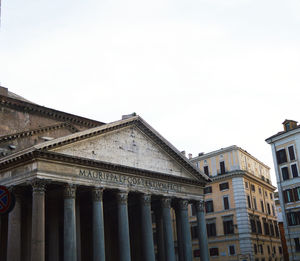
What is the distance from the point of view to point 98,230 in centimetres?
2078

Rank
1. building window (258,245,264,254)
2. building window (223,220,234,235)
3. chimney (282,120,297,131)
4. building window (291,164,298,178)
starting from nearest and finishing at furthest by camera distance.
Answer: building window (291,164,298,178) → chimney (282,120,297,131) → building window (223,220,234,235) → building window (258,245,264,254)

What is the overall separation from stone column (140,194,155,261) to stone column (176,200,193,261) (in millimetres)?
2995

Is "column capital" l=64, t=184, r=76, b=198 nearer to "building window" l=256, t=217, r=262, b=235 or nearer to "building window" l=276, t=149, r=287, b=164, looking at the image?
"building window" l=276, t=149, r=287, b=164

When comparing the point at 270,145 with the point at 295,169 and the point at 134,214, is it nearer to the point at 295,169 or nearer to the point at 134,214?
the point at 295,169

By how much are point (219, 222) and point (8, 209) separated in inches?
1182

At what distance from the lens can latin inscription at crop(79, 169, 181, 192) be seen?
21.4 m

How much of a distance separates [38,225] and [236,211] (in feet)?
70.5

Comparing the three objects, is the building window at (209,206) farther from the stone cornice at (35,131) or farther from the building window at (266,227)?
the stone cornice at (35,131)

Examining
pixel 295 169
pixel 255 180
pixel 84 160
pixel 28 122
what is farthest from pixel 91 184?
pixel 255 180

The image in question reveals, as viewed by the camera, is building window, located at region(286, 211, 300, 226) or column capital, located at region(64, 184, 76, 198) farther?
building window, located at region(286, 211, 300, 226)

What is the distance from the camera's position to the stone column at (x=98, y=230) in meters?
20.4

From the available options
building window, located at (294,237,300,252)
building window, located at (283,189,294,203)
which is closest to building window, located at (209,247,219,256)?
building window, located at (294,237,300,252)

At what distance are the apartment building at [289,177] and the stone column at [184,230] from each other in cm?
908

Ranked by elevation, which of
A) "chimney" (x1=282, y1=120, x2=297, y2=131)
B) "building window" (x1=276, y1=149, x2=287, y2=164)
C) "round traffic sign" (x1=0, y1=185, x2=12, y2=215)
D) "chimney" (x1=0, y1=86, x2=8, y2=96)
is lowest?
"round traffic sign" (x1=0, y1=185, x2=12, y2=215)
